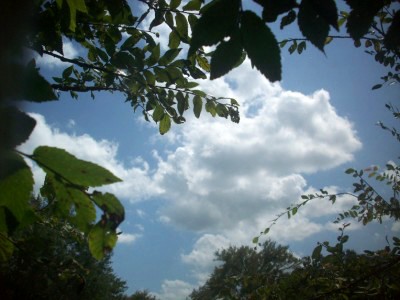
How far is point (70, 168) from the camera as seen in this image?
76 centimetres

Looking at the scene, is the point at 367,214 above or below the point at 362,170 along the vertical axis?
below

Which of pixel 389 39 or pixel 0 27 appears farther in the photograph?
pixel 389 39

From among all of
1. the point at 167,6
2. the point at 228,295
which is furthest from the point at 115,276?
the point at 167,6

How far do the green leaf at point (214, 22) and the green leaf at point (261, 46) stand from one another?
0.04 m

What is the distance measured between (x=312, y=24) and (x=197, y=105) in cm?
163

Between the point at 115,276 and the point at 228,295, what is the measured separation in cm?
2942

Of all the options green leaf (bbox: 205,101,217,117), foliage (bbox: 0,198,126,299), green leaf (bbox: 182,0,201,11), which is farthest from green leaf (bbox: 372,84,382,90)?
foliage (bbox: 0,198,126,299)

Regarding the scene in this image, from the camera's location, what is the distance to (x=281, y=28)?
3.73 ft

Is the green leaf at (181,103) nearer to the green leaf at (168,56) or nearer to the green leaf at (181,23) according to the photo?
the green leaf at (168,56)

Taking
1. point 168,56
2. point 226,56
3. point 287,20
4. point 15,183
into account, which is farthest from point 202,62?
point 15,183

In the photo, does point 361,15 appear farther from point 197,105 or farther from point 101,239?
→ point 197,105

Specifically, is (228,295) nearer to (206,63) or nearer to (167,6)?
(206,63)

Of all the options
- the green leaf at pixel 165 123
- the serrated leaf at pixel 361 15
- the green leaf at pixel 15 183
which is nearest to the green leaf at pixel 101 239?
the green leaf at pixel 15 183

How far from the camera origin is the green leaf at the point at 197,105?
239 cm
